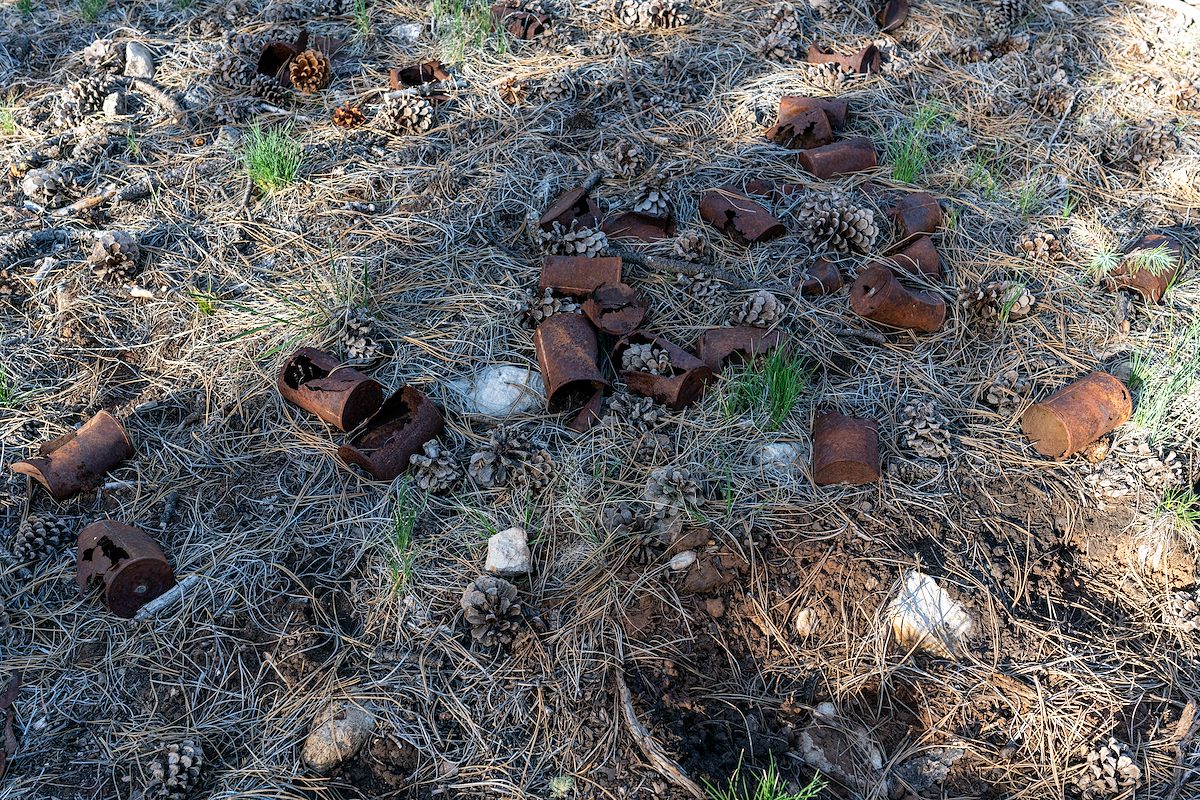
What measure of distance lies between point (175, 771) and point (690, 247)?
2332mm

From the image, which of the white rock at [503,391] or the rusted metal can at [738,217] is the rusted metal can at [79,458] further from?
the rusted metal can at [738,217]

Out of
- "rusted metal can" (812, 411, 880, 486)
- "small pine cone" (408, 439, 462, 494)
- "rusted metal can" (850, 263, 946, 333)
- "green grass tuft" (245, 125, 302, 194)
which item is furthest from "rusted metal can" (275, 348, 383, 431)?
"rusted metal can" (850, 263, 946, 333)

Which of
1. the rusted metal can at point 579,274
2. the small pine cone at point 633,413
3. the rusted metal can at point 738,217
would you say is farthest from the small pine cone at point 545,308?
the rusted metal can at point 738,217

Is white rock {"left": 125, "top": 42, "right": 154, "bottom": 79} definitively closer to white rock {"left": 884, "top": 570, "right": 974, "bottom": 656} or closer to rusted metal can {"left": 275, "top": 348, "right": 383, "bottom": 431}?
rusted metal can {"left": 275, "top": 348, "right": 383, "bottom": 431}

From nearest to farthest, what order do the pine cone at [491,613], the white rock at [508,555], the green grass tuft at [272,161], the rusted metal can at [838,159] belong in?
1. the pine cone at [491,613]
2. the white rock at [508,555]
3. the green grass tuft at [272,161]
4. the rusted metal can at [838,159]

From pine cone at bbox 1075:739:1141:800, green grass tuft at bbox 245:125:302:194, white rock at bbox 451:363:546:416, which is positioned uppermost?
green grass tuft at bbox 245:125:302:194

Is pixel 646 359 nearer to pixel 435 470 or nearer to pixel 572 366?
pixel 572 366

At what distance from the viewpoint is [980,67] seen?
13.2 ft

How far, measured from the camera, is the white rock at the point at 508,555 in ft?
8.04

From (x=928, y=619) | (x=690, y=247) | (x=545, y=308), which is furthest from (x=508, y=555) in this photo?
(x=690, y=247)

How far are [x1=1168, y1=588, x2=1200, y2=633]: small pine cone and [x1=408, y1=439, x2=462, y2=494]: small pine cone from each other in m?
2.20

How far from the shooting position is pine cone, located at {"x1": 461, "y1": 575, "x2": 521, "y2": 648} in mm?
2320

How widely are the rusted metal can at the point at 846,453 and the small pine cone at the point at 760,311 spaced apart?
1.59ft

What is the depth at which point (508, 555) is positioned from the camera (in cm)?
246
